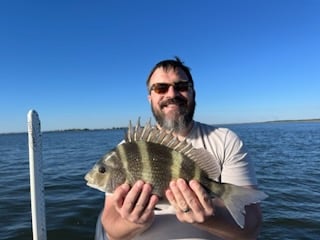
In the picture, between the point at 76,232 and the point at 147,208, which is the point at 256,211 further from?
→ the point at 76,232

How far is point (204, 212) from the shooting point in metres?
2.71

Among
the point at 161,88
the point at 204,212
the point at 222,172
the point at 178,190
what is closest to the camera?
the point at 178,190

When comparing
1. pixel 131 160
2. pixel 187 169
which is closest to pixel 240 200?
pixel 187 169

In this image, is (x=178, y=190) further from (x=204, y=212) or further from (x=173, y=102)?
(x=173, y=102)

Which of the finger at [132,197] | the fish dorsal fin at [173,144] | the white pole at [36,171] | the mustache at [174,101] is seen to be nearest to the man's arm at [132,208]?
the finger at [132,197]

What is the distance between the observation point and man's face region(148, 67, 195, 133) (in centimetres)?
370

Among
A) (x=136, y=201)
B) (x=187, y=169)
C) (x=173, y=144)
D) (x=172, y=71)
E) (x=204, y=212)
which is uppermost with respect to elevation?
(x=172, y=71)

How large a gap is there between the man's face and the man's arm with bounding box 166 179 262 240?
3.53 ft

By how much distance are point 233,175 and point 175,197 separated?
38.6 inches

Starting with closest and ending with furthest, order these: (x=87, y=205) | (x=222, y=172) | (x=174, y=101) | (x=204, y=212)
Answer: (x=204, y=212) → (x=222, y=172) → (x=174, y=101) → (x=87, y=205)

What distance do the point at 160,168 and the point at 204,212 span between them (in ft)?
1.81

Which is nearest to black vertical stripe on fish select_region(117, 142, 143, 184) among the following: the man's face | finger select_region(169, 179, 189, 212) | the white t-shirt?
finger select_region(169, 179, 189, 212)

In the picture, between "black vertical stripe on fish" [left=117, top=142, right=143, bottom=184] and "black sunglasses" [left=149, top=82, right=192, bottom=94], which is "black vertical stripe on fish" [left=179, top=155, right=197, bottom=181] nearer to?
"black vertical stripe on fish" [left=117, top=142, right=143, bottom=184]

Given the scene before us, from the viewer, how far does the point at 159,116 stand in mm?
3842
